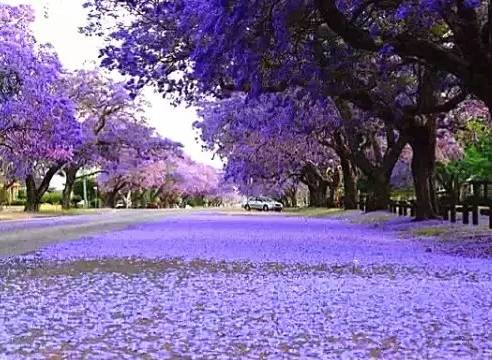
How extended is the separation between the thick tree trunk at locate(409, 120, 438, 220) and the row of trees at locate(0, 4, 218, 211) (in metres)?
9.11

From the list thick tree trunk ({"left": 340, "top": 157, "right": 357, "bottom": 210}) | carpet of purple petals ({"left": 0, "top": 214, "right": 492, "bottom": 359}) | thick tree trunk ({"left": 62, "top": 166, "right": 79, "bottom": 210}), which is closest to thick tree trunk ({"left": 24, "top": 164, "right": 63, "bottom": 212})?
thick tree trunk ({"left": 62, "top": 166, "right": 79, "bottom": 210})

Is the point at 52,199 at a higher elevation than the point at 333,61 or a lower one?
lower

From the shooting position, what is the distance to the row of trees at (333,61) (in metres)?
13.9

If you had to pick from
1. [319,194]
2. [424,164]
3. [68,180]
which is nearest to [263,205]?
[319,194]

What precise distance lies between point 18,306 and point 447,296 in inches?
177

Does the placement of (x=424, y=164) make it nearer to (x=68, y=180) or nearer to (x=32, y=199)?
(x=32, y=199)

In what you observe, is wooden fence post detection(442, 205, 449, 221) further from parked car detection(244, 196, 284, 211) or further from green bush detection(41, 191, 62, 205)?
green bush detection(41, 191, 62, 205)

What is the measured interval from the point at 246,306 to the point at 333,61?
355 inches

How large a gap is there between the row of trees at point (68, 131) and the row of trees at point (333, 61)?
6.31 ft

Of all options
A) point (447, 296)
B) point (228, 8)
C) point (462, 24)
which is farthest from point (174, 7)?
point (447, 296)

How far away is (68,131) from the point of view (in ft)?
96.0

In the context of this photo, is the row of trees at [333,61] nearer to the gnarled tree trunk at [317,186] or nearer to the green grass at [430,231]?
the green grass at [430,231]

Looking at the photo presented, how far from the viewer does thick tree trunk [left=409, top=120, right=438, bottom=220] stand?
26.1m

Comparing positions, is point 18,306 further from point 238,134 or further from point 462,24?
point 238,134
